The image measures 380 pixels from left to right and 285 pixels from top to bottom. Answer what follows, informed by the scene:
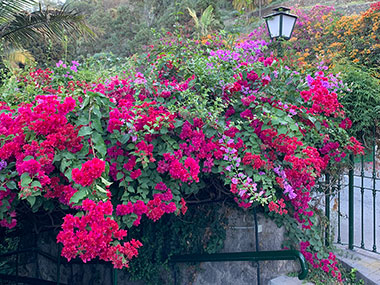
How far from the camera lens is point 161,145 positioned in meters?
2.12

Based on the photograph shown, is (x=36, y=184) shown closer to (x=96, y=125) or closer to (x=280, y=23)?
(x=96, y=125)

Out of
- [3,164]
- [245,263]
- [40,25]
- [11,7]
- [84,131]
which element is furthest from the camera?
[40,25]

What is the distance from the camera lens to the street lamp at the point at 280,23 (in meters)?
5.02

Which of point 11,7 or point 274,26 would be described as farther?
point 11,7

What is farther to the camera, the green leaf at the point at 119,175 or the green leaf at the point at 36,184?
the green leaf at the point at 119,175

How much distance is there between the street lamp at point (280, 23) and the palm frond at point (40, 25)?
3422mm

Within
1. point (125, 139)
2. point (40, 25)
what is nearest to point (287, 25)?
point (125, 139)

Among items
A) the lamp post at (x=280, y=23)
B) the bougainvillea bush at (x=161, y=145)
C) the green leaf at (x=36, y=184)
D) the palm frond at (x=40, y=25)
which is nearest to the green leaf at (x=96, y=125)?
the bougainvillea bush at (x=161, y=145)

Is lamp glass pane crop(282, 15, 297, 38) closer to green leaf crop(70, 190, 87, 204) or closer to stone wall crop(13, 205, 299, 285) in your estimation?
stone wall crop(13, 205, 299, 285)

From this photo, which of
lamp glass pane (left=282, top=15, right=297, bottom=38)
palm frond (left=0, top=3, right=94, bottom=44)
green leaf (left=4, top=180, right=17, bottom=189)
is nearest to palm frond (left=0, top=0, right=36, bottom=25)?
palm frond (left=0, top=3, right=94, bottom=44)

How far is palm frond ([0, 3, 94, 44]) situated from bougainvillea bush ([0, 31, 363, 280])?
382cm

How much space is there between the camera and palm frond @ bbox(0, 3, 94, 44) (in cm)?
624

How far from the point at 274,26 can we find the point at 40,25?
163 inches

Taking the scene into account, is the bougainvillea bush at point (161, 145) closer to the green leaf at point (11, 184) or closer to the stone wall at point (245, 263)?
the green leaf at point (11, 184)
